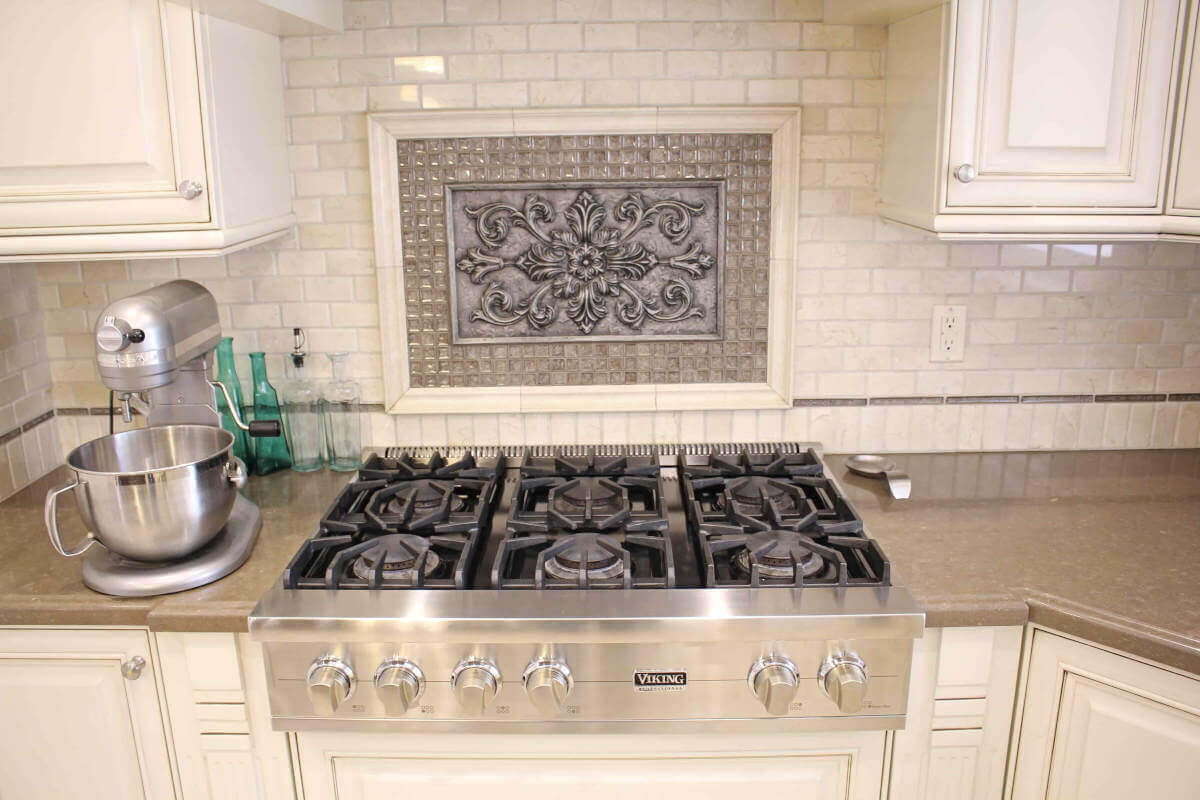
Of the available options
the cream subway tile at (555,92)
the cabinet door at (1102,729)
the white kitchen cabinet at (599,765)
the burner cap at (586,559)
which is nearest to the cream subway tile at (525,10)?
the cream subway tile at (555,92)

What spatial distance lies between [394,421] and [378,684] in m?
0.80

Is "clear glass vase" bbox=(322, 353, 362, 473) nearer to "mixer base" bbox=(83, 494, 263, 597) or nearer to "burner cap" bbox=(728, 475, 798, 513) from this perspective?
"mixer base" bbox=(83, 494, 263, 597)

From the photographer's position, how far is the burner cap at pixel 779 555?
1.64 meters

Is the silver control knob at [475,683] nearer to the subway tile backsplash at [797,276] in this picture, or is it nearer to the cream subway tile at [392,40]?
the subway tile backsplash at [797,276]

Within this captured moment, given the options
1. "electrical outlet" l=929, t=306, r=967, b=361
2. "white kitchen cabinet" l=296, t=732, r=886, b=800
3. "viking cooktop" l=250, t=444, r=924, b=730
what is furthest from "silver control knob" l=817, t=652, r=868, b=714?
"electrical outlet" l=929, t=306, r=967, b=361

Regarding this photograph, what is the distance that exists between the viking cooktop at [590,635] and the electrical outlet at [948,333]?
666 mm

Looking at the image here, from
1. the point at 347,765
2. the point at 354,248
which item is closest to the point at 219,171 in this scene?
the point at 354,248

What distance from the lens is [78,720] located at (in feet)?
5.53

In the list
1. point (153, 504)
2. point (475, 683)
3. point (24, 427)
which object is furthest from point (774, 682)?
point (24, 427)

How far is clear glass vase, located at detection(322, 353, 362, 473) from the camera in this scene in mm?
2131

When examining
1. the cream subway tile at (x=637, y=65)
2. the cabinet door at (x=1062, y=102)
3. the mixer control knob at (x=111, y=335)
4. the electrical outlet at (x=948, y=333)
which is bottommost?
the electrical outlet at (x=948, y=333)

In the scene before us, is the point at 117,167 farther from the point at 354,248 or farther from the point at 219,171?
the point at 354,248

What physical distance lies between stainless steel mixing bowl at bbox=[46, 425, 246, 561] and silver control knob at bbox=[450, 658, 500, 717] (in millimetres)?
510

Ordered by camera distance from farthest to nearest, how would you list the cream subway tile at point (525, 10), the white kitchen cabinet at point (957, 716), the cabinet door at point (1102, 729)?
the cream subway tile at point (525, 10) < the white kitchen cabinet at point (957, 716) < the cabinet door at point (1102, 729)
